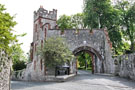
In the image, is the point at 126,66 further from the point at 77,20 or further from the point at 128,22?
the point at 77,20

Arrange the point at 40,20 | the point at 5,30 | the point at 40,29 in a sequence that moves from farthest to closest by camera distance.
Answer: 1. the point at 40,20
2. the point at 40,29
3. the point at 5,30

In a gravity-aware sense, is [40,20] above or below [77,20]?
below

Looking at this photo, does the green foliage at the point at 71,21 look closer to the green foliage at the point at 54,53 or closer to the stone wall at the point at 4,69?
the green foliage at the point at 54,53

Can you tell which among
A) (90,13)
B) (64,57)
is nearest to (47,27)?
(64,57)

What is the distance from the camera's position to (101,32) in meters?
18.8

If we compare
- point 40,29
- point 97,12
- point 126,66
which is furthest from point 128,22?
point 40,29

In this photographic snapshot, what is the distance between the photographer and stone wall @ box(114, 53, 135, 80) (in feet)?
38.5

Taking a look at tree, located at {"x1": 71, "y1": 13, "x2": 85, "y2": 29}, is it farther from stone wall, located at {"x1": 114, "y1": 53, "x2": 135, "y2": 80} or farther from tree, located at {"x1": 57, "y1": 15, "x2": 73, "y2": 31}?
stone wall, located at {"x1": 114, "y1": 53, "x2": 135, "y2": 80}

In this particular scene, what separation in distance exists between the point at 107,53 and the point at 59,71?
21.3 ft

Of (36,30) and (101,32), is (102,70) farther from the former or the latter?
(36,30)

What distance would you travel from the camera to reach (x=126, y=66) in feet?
42.7

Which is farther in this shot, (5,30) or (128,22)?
(128,22)

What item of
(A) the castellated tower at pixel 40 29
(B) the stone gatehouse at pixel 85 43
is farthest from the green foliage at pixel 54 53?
(B) the stone gatehouse at pixel 85 43

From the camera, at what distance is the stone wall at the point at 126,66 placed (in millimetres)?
11742
